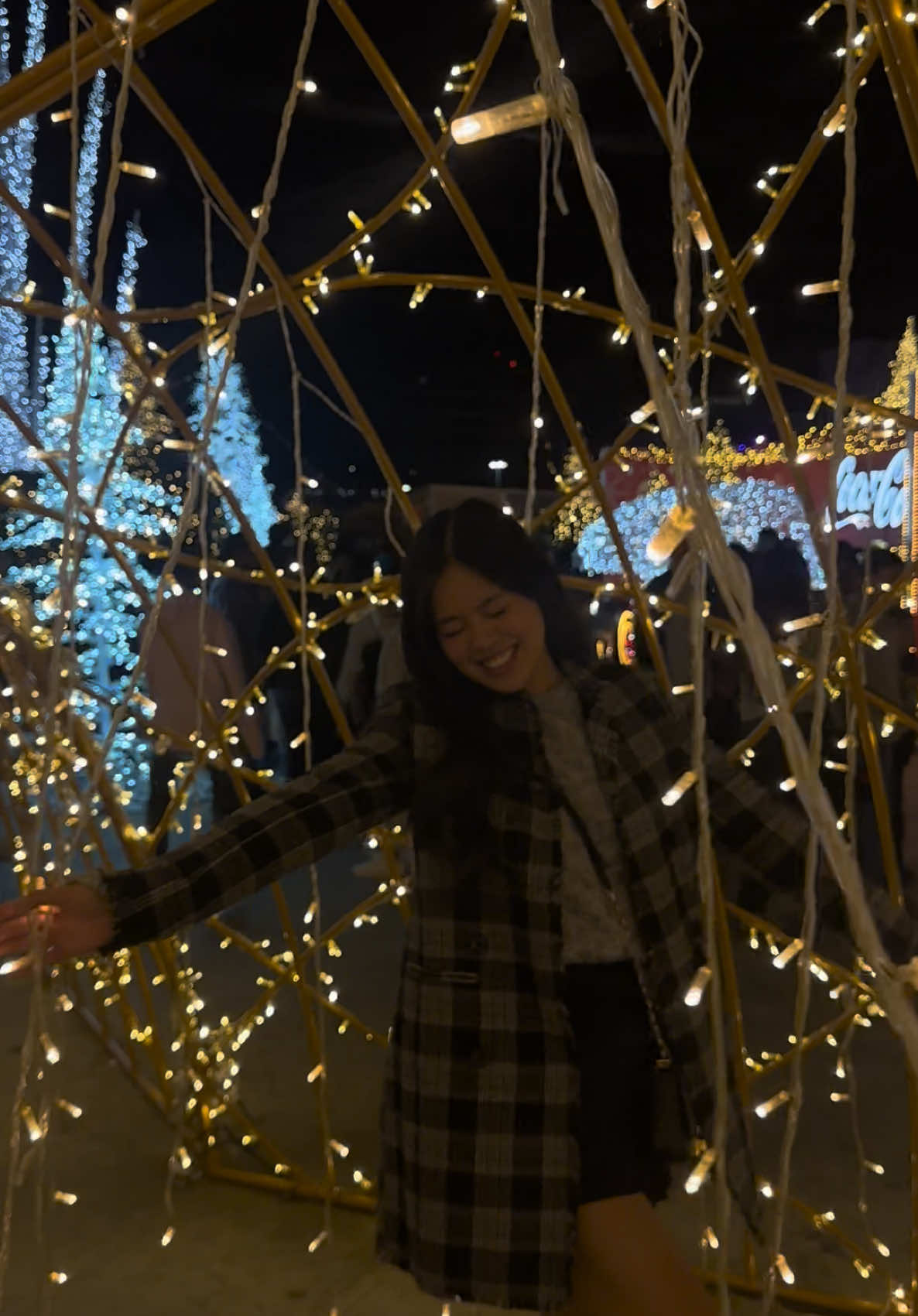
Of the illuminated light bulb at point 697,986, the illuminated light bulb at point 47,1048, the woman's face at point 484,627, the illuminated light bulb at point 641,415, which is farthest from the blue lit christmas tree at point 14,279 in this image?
the illuminated light bulb at point 697,986

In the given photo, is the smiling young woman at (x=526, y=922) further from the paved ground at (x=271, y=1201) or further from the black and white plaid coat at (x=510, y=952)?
the paved ground at (x=271, y=1201)

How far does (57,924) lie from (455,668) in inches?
14.6

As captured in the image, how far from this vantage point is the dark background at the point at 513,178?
2842mm

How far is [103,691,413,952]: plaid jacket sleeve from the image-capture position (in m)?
0.81

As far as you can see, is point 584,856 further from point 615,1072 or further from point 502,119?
point 502,119

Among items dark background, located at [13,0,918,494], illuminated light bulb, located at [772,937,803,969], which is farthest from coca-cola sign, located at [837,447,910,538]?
illuminated light bulb, located at [772,937,803,969]

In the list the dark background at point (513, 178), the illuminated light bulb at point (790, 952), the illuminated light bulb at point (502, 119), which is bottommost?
the illuminated light bulb at point (790, 952)

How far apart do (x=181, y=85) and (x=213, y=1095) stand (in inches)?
116

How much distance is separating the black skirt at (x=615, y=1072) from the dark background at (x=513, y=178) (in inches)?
54.4

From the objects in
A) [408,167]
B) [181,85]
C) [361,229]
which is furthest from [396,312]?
[361,229]

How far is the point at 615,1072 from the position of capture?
2.95 feet

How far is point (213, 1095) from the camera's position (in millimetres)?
1525

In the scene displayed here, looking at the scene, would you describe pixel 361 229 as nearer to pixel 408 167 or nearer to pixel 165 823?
pixel 165 823

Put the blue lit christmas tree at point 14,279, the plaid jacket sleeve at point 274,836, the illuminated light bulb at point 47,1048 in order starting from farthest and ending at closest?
the blue lit christmas tree at point 14,279, the plaid jacket sleeve at point 274,836, the illuminated light bulb at point 47,1048
